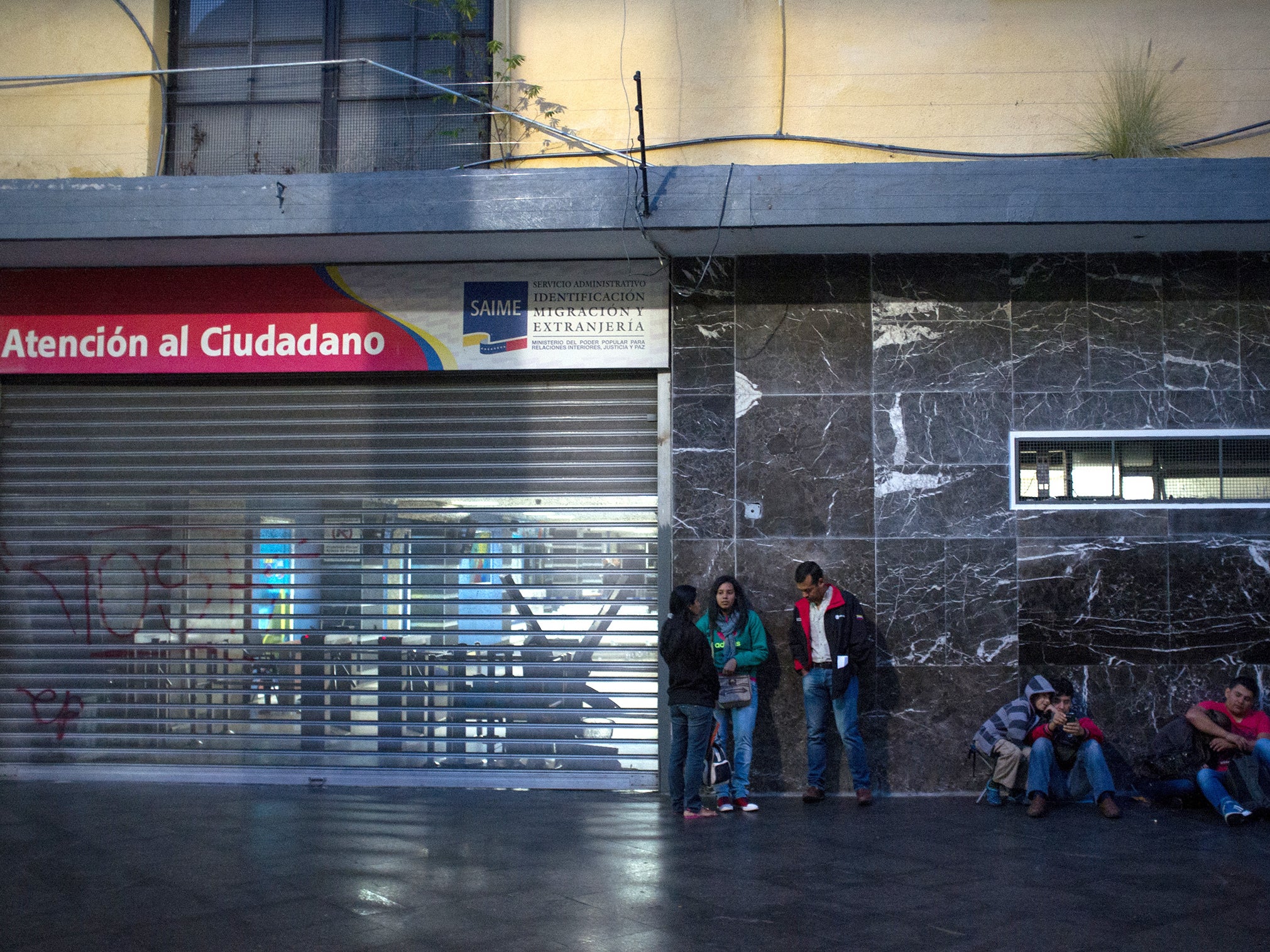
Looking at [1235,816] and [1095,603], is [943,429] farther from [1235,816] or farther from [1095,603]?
[1235,816]

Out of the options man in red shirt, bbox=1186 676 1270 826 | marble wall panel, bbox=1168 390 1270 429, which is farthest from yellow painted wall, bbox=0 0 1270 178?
man in red shirt, bbox=1186 676 1270 826

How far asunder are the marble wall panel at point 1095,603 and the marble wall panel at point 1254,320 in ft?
4.86

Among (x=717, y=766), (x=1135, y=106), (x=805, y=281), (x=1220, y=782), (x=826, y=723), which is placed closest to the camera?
(x=1220, y=782)

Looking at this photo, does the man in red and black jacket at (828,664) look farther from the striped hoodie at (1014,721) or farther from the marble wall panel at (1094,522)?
the marble wall panel at (1094,522)

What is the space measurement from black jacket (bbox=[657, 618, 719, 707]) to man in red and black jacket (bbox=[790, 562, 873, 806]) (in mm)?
814

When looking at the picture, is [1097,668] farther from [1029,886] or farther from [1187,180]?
[1187,180]

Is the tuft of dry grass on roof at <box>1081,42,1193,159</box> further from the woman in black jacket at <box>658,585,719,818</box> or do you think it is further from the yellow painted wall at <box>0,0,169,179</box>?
the yellow painted wall at <box>0,0,169,179</box>

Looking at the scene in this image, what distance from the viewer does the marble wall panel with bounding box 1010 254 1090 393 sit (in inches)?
340

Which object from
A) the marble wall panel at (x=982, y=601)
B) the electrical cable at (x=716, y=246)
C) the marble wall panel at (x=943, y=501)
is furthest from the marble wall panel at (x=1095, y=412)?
the electrical cable at (x=716, y=246)

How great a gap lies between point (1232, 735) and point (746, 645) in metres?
3.26

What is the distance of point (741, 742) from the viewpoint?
8133 mm

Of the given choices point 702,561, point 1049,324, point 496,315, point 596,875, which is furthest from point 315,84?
point 596,875

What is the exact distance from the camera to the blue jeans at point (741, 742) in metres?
8.06

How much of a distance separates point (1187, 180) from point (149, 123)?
25.8ft
